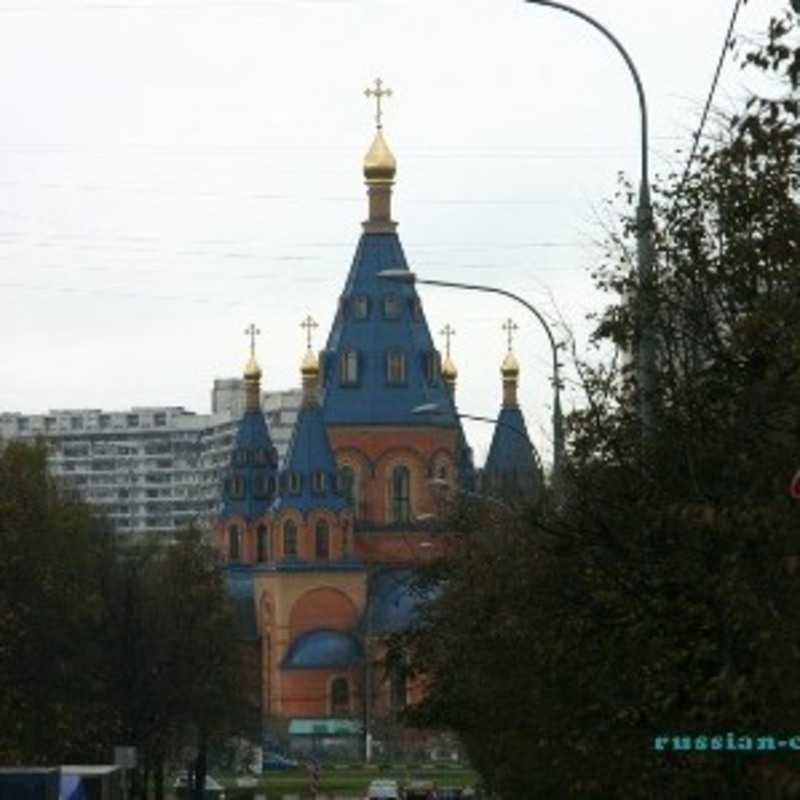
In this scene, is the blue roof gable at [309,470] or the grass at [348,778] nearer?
the grass at [348,778]

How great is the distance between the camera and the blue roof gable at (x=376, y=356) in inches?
6166

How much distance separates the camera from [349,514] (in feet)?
516

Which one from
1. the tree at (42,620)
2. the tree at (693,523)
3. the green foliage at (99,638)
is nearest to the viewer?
the tree at (693,523)

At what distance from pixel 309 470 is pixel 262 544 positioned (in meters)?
9.48

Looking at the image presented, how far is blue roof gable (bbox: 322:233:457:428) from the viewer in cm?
15662

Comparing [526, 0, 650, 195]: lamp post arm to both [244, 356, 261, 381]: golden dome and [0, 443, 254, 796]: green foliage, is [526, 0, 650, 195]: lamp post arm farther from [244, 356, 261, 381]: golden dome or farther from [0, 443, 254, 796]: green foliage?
[244, 356, 261, 381]: golden dome

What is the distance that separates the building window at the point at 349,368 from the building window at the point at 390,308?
2281mm

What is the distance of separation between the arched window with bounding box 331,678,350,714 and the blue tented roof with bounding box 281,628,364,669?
80cm

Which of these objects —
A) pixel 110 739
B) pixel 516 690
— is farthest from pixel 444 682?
pixel 110 739

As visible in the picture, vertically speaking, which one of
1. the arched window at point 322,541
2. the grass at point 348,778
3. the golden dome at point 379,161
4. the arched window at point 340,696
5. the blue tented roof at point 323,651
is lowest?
the grass at point 348,778

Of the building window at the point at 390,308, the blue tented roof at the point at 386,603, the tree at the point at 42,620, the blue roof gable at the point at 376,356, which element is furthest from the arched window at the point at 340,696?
the tree at the point at 42,620

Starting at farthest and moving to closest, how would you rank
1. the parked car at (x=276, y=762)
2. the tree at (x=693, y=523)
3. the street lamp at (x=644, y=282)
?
the parked car at (x=276, y=762) → the street lamp at (x=644, y=282) → the tree at (x=693, y=523)

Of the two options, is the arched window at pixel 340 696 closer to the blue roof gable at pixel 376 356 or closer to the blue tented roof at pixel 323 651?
the blue tented roof at pixel 323 651

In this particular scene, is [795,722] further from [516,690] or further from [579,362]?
[516,690]
